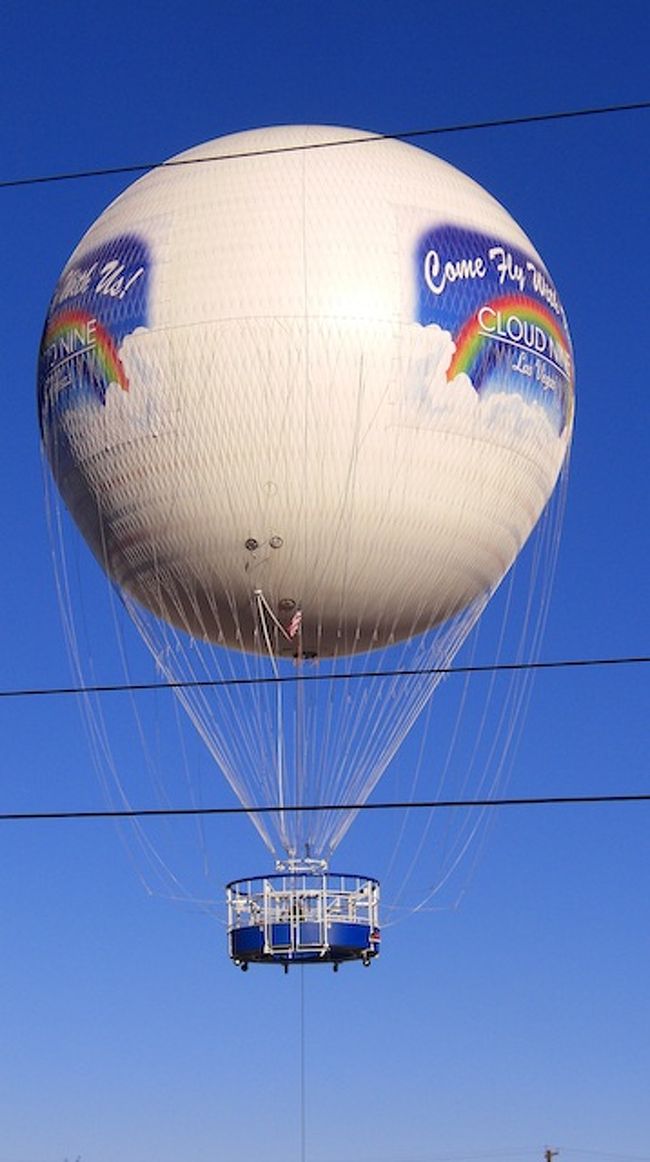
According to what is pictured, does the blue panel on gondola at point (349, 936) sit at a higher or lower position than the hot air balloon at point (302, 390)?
lower

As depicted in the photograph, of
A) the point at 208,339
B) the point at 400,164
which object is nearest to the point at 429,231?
the point at 400,164

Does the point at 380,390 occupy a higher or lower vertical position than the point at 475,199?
lower

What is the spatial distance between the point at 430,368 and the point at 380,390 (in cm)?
70

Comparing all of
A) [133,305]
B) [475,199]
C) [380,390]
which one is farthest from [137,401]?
[475,199]

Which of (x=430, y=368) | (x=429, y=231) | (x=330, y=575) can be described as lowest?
(x=330, y=575)

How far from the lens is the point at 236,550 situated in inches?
1086

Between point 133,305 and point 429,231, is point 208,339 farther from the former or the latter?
point 429,231

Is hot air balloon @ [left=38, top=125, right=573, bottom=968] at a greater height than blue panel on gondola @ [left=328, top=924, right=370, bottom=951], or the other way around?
hot air balloon @ [left=38, top=125, right=573, bottom=968]

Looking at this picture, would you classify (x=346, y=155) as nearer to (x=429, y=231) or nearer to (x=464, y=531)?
(x=429, y=231)

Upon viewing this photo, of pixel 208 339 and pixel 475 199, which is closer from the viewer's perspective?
pixel 208 339

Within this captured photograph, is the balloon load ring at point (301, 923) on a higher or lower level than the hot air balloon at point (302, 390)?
lower

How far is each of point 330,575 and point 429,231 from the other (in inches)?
183

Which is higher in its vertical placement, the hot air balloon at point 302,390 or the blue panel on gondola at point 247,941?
the hot air balloon at point 302,390

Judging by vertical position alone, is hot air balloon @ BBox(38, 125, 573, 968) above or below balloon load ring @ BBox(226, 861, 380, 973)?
above
